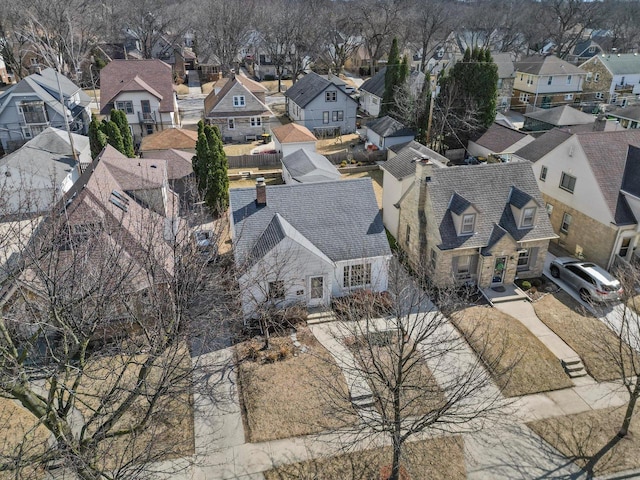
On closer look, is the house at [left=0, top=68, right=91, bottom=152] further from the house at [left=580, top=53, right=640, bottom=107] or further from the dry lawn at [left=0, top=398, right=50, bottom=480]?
the house at [left=580, top=53, right=640, bottom=107]

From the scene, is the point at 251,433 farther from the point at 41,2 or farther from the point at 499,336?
the point at 41,2

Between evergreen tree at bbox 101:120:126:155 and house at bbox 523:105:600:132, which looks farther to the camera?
house at bbox 523:105:600:132

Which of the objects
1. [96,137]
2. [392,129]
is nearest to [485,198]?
[392,129]

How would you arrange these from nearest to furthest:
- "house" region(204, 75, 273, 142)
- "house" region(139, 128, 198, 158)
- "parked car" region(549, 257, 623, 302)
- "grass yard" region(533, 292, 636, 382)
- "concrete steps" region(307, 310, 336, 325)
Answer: "grass yard" region(533, 292, 636, 382) → "concrete steps" region(307, 310, 336, 325) → "parked car" region(549, 257, 623, 302) → "house" region(139, 128, 198, 158) → "house" region(204, 75, 273, 142)

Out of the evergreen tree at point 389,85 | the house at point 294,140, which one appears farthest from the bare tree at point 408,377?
the evergreen tree at point 389,85

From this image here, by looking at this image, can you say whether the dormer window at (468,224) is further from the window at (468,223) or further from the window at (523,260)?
the window at (523,260)

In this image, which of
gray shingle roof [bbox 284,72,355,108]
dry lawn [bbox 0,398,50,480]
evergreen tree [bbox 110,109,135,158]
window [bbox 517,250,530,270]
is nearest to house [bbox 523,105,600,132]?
gray shingle roof [bbox 284,72,355,108]
